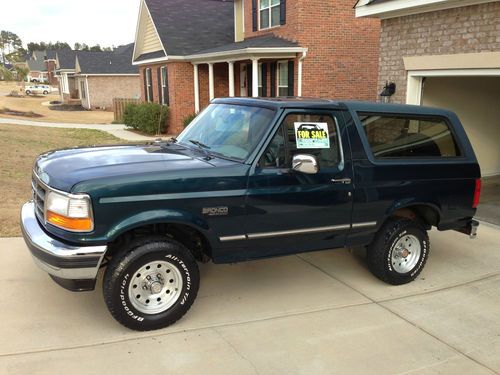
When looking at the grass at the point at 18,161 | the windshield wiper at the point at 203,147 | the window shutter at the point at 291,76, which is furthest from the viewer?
the window shutter at the point at 291,76

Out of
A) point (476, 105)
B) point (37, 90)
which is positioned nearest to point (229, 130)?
point (476, 105)

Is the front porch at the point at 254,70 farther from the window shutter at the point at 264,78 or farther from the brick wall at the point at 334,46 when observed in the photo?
the brick wall at the point at 334,46

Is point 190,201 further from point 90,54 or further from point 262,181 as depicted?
point 90,54

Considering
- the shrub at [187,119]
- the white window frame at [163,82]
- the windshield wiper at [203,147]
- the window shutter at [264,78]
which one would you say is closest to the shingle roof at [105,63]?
the white window frame at [163,82]

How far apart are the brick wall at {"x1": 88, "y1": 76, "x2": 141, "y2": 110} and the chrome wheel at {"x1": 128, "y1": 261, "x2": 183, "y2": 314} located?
37.4 m

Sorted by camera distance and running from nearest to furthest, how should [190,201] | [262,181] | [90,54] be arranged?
[190,201], [262,181], [90,54]

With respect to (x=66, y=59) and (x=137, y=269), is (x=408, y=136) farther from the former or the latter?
(x=66, y=59)

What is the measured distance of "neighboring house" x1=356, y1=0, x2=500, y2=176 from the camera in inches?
308

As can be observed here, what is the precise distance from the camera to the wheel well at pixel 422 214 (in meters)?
5.28

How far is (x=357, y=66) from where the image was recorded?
16.5m

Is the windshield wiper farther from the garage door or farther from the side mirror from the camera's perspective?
the garage door

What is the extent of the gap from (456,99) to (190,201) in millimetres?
8542

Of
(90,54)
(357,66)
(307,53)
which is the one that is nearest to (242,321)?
(307,53)

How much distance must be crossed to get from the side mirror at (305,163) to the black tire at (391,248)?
1.43 metres
